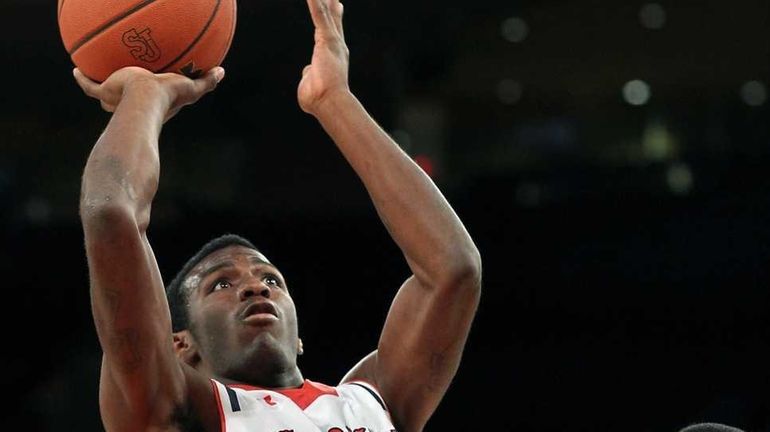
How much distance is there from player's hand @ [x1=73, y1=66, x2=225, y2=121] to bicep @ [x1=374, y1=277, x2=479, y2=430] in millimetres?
751

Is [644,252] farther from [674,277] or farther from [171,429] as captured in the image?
[171,429]

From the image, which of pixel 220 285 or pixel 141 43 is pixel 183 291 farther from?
pixel 141 43

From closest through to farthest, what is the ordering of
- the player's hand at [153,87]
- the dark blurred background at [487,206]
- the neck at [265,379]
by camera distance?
the player's hand at [153,87] < the neck at [265,379] < the dark blurred background at [487,206]

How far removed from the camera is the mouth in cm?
352

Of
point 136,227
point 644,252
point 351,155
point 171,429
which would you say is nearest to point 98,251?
point 136,227

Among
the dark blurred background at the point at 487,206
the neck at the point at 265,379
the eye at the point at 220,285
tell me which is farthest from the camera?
the dark blurred background at the point at 487,206

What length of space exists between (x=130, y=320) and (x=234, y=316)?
2.19 ft

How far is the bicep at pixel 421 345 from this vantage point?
3.31 metres

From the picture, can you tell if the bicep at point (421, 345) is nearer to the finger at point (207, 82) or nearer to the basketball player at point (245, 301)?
the basketball player at point (245, 301)

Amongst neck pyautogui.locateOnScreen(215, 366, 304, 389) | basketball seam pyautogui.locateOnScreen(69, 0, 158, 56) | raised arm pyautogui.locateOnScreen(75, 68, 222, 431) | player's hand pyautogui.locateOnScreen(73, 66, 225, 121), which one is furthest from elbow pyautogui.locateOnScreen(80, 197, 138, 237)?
neck pyautogui.locateOnScreen(215, 366, 304, 389)

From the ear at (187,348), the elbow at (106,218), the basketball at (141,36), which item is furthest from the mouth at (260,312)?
the elbow at (106,218)

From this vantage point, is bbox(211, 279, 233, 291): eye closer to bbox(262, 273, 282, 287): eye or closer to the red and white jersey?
bbox(262, 273, 282, 287): eye

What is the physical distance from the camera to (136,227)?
111 inches

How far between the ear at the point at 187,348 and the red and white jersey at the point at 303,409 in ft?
0.73
